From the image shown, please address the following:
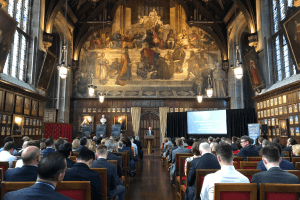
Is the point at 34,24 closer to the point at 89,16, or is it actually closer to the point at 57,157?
the point at 89,16

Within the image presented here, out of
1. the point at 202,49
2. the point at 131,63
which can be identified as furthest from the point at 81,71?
the point at 202,49

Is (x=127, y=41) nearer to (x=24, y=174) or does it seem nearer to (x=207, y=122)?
(x=207, y=122)

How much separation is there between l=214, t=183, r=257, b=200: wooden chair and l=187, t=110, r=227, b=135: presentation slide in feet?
46.4

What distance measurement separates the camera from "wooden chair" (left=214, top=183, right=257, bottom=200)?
7.72ft

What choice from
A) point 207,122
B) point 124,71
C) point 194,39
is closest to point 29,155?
point 207,122

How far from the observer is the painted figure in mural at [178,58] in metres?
20.7

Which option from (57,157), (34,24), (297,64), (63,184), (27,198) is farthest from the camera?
(34,24)

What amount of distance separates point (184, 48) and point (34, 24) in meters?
11.9

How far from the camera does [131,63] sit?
20.7m

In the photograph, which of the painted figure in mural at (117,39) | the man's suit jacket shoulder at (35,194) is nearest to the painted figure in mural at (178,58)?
the painted figure in mural at (117,39)

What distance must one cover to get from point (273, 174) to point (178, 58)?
18.5 metres

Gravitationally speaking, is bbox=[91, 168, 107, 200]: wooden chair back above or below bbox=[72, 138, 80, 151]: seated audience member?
below


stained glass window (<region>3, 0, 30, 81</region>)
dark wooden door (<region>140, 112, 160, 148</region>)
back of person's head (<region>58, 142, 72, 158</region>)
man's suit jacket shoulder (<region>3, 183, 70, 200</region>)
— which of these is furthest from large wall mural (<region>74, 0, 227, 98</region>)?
man's suit jacket shoulder (<region>3, 183, 70, 200</region>)

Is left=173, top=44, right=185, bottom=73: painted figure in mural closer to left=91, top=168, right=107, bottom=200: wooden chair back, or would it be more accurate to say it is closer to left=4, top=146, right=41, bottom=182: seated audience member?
left=91, top=168, right=107, bottom=200: wooden chair back
